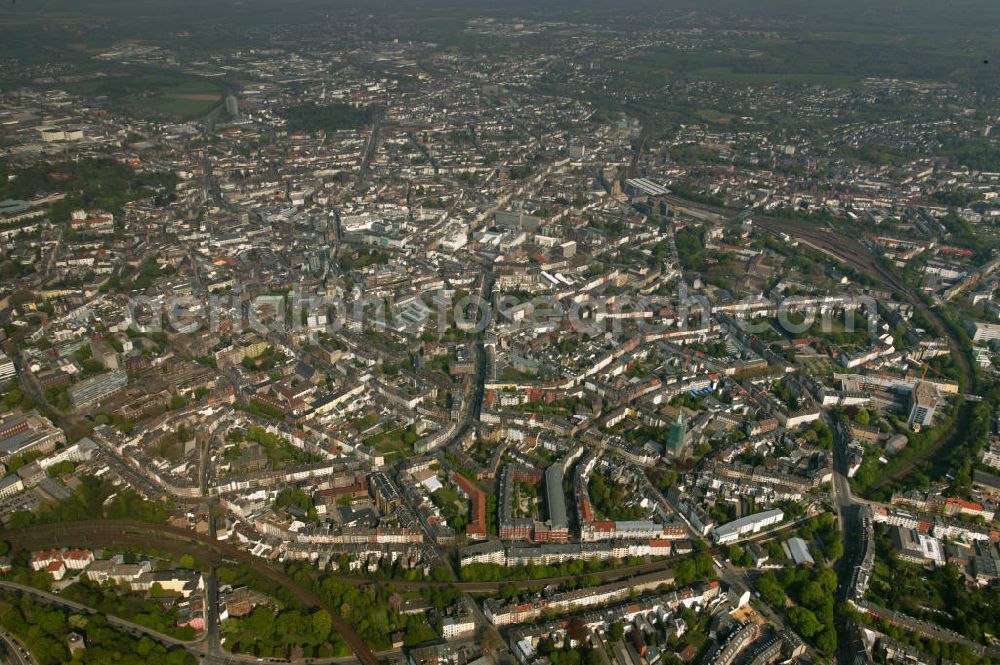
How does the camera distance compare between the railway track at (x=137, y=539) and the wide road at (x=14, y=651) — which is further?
the railway track at (x=137, y=539)

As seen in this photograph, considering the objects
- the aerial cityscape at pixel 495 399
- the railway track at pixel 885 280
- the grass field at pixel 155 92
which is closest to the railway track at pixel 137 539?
the aerial cityscape at pixel 495 399

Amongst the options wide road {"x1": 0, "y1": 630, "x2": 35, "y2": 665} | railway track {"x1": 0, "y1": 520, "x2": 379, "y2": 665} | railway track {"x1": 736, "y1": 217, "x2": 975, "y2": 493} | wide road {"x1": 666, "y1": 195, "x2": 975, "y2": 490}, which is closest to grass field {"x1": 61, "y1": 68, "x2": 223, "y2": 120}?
wide road {"x1": 666, "y1": 195, "x2": 975, "y2": 490}

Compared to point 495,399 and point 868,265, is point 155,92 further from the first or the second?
point 868,265

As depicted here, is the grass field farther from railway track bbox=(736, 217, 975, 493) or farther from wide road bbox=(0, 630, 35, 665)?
wide road bbox=(0, 630, 35, 665)

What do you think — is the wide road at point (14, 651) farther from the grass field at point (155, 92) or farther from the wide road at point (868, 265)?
the grass field at point (155, 92)

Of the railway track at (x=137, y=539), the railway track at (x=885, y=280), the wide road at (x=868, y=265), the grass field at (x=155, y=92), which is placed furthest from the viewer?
the grass field at (x=155, y=92)

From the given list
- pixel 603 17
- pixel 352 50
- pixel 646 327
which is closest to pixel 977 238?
pixel 646 327

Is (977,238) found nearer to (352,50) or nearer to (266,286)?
(266,286)

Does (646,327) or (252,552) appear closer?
(252,552)
